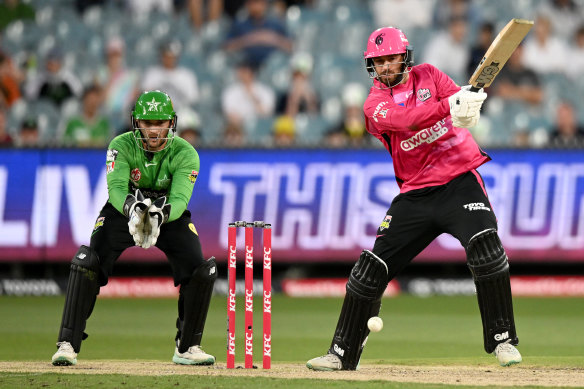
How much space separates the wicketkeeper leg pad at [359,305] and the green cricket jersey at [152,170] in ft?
4.26

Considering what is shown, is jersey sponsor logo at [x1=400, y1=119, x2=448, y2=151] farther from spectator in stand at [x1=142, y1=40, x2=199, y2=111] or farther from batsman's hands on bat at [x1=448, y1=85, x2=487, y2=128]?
spectator in stand at [x1=142, y1=40, x2=199, y2=111]

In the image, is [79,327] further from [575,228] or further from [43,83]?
[43,83]

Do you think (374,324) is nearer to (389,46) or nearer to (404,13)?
(389,46)

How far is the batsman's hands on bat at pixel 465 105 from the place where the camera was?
6.35m

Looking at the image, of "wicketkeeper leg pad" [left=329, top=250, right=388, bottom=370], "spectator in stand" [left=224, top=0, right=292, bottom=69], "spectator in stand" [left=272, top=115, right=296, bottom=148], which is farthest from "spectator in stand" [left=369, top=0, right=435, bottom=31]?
"wicketkeeper leg pad" [left=329, top=250, right=388, bottom=370]

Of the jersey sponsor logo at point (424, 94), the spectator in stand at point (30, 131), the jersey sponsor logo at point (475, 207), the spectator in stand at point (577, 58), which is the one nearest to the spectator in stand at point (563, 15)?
the spectator in stand at point (577, 58)

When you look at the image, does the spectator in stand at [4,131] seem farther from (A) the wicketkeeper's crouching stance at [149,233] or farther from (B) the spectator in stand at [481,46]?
(B) the spectator in stand at [481,46]

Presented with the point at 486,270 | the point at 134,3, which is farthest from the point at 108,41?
the point at 486,270

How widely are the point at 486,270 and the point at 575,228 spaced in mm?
6072

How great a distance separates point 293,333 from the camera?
32.6ft

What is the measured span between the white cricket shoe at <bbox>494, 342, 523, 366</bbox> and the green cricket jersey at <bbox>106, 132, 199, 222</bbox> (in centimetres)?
230

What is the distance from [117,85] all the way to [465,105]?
929 centimetres

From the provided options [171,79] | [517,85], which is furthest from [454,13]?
[171,79]

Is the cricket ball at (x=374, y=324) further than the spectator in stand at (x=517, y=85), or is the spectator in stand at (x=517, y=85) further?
the spectator in stand at (x=517, y=85)
